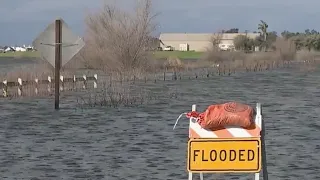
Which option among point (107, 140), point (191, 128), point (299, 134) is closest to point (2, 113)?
point (107, 140)

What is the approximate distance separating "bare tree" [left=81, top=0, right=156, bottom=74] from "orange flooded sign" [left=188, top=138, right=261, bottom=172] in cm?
5753

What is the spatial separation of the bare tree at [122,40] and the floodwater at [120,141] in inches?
1359

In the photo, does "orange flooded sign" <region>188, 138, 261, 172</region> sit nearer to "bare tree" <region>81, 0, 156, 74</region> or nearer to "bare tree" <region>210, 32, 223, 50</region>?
"bare tree" <region>81, 0, 156, 74</region>

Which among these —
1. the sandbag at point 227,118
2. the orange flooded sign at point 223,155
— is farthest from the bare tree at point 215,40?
the orange flooded sign at point 223,155

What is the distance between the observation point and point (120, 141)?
1855 cm

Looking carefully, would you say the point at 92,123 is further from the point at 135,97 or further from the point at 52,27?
the point at 135,97

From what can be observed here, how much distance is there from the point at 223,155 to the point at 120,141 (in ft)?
36.1

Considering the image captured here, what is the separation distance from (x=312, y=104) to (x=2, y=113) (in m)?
14.1

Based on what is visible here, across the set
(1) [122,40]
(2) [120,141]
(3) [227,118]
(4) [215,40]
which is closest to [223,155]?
(3) [227,118]

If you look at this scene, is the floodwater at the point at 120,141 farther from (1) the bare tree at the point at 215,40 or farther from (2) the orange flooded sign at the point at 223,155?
(1) the bare tree at the point at 215,40

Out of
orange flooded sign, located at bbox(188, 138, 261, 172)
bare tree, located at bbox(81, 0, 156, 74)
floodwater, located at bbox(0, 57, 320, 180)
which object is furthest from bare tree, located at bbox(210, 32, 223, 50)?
orange flooded sign, located at bbox(188, 138, 261, 172)

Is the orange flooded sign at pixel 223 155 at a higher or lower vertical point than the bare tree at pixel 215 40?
lower

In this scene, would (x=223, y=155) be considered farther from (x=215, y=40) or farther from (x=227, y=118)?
(x=215, y=40)

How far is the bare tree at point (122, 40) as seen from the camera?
67.4 metres
